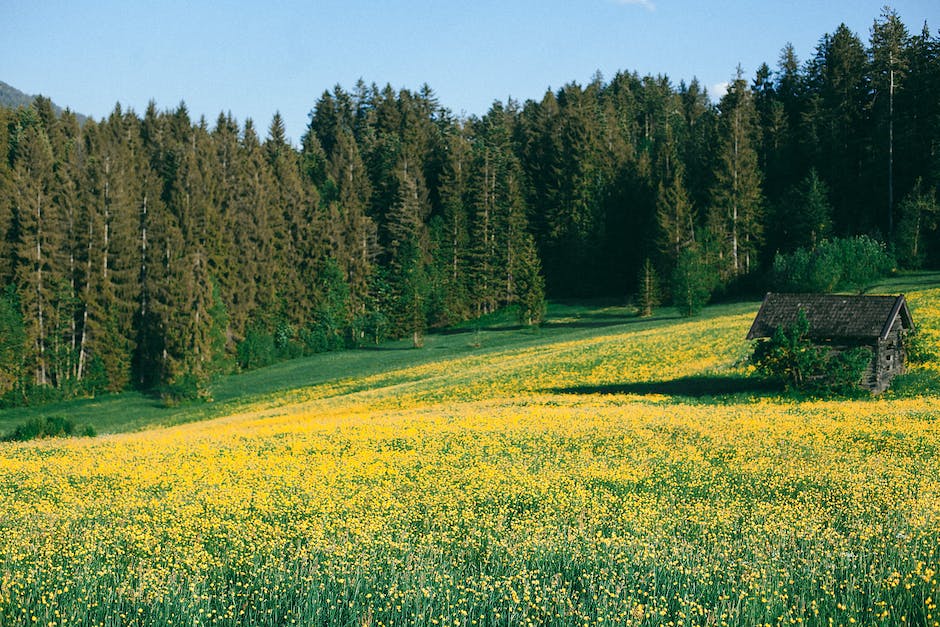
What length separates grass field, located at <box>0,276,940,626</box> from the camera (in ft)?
28.0

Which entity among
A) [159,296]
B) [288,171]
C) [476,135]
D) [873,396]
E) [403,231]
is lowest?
[873,396]

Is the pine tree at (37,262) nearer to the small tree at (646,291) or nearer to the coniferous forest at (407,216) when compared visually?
the coniferous forest at (407,216)

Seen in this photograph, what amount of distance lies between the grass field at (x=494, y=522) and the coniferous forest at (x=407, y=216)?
41.4m

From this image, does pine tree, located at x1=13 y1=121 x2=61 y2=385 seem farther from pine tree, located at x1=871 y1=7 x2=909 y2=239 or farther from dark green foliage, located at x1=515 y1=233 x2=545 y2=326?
pine tree, located at x1=871 y1=7 x2=909 y2=239

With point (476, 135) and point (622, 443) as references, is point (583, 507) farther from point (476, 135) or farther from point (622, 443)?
point (476, 135)

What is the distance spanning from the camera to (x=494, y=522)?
39.7 ft

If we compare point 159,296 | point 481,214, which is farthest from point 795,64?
point 159,296

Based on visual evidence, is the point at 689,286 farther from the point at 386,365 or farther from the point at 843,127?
the point at 843,127

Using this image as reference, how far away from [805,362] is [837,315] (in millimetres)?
3749

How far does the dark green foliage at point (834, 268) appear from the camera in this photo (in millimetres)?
65500

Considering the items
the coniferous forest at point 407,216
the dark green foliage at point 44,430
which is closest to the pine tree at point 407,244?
the coniferous forest at point 407,216

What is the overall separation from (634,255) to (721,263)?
16.9 metres

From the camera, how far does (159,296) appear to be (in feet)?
225

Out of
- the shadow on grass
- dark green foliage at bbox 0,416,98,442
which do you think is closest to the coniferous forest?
dark green foliage at bbox 0,416,98,442
